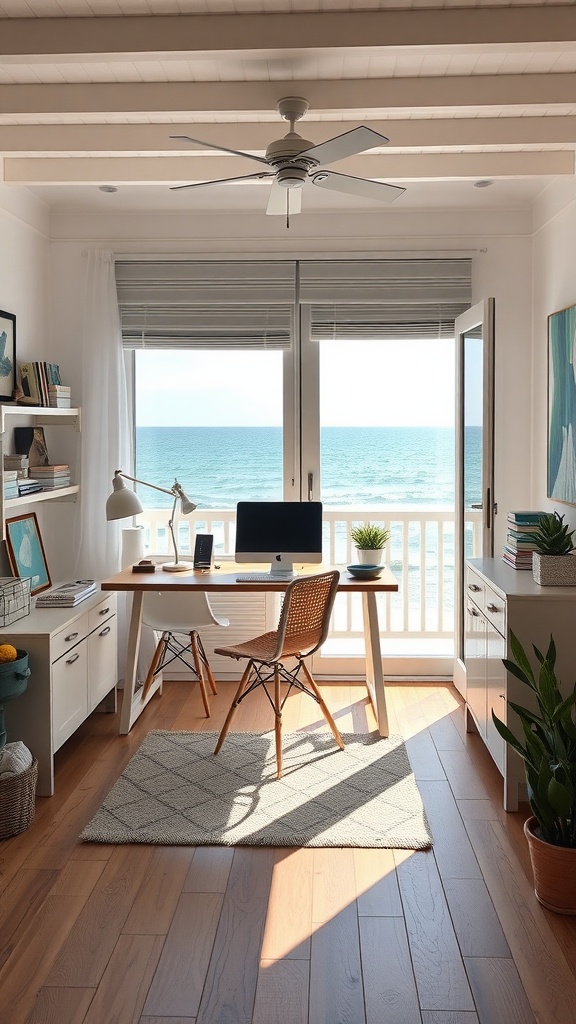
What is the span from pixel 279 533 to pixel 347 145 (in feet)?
6.82

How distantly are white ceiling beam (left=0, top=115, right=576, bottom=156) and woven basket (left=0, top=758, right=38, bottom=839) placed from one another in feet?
8.11

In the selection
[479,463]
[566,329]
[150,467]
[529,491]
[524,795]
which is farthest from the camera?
[150,467]

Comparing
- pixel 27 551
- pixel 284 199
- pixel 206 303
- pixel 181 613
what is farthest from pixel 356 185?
pixel 27 551

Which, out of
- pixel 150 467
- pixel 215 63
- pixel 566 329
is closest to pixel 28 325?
pixel 150 467

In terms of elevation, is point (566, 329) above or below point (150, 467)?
above

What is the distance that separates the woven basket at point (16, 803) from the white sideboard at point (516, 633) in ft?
5.85

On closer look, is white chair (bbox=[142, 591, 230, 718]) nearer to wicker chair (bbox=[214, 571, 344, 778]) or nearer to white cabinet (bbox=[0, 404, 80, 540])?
wicker chair (bbox=[214, 571, 344, 778])

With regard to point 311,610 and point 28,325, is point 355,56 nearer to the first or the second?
point 311,610

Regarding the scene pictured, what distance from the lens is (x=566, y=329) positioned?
158 inches

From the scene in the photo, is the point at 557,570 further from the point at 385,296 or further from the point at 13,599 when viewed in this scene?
the point at 13,599

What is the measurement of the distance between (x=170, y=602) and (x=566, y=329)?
2.36 meters

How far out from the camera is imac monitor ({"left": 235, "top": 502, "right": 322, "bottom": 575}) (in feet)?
14.0

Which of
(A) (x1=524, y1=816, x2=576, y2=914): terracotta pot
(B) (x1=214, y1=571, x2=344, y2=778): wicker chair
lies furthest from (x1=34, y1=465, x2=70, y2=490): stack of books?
(A) (x1=524, y1=816, x2=576, y2=914): terracotta pot

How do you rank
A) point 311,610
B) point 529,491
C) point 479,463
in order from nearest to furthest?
1. point 311,610
2. point 479,463
3. point 529,491
